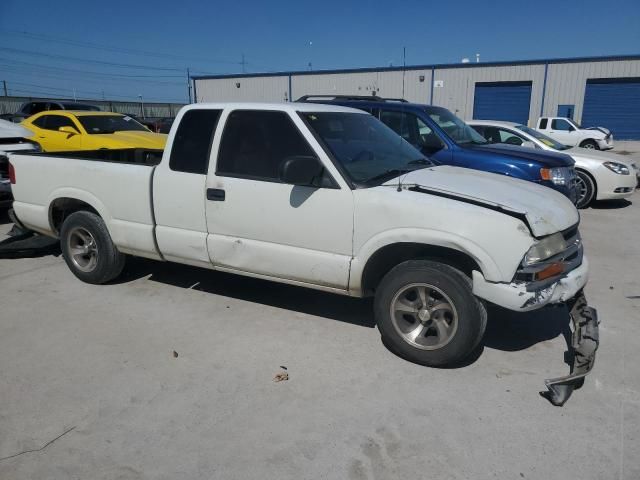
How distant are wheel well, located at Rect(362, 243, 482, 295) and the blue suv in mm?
3715

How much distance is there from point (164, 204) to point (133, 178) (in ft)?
1.43

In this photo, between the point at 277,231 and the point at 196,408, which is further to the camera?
the point at 277,231

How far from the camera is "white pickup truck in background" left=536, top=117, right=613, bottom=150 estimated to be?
21.2 meters

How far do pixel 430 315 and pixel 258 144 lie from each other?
6.39 feet

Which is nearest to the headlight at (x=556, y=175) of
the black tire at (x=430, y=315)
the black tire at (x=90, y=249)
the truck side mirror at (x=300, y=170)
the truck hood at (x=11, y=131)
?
the black tire at (x=430, y=315)

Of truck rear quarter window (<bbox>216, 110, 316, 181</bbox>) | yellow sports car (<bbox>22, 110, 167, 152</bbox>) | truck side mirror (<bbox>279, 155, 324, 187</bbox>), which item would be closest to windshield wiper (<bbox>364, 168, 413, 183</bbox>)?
truck side mirror (<bbox>279, 155, 324, 187</bbox>)

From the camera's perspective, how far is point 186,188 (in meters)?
4.37

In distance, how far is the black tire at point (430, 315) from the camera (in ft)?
11.1

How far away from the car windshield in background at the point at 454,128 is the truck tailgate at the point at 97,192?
15.3 feet

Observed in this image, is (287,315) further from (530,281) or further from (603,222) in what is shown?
(603,222)

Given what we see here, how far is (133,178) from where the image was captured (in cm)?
465

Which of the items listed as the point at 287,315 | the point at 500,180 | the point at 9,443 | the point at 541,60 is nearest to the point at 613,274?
the point at 500,180

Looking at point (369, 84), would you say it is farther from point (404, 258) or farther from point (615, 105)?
point (404, 258)

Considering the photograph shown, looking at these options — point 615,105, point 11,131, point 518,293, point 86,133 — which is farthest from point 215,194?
point 615,105
